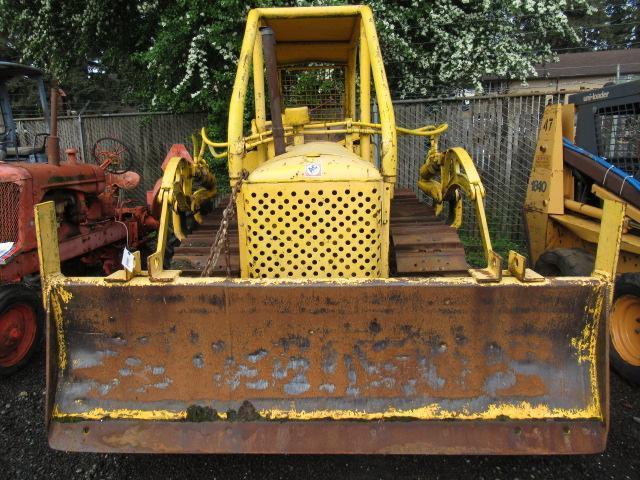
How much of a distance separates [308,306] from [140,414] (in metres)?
1.03

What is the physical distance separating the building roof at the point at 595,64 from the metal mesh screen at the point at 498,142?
14030 mm

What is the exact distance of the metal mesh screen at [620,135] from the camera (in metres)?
4.36

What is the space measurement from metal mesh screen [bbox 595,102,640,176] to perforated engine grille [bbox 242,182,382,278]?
2928 mm

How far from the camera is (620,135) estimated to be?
14.9 ft

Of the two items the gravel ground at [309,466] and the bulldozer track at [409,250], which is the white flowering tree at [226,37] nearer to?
the bulldozer track at [409,250]

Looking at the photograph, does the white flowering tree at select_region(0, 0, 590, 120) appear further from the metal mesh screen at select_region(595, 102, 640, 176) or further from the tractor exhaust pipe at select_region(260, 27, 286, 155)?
the tractor exhaust pipe at select_region(260, 27, 286, 155)

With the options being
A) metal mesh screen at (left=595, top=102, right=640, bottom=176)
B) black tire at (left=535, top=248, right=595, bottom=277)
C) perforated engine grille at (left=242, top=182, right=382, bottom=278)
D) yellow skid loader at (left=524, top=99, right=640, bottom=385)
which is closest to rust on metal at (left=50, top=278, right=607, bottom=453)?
perforated engine grille at (left=242, top=182, right=382, bottom=278)

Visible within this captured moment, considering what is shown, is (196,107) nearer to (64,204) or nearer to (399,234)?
(64,204)

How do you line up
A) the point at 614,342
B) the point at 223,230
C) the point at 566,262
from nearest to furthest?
the point at 223,230 < the point at 614,342 < the point at 566,262

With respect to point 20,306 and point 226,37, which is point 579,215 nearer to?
point 20,306

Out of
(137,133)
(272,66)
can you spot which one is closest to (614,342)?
(272,66)

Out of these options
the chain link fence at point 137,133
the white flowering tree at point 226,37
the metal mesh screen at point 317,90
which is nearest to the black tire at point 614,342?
the metal mesh screen at point 317,90

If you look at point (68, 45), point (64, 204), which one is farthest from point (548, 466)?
point (68, 45)

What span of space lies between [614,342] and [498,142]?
13.4 ft
